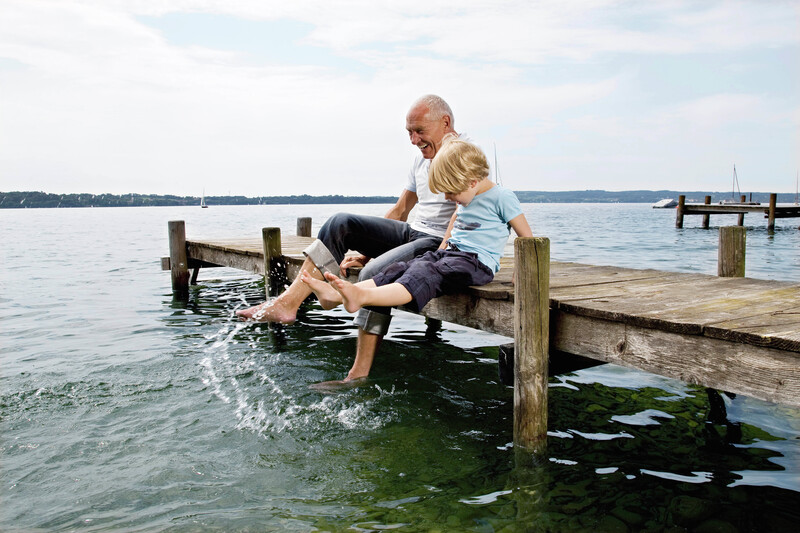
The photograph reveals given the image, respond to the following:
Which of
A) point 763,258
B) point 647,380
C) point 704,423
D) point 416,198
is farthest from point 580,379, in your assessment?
point 763,258

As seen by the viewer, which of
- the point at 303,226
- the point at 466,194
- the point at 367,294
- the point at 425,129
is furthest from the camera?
the point at 303,226

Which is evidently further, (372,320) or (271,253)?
(271,253)

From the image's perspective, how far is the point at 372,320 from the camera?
4668mm

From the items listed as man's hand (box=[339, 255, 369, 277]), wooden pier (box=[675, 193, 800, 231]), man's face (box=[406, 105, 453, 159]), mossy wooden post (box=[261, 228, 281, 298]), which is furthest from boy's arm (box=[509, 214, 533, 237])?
wooden pier (box=[675, 193, 800, 231])

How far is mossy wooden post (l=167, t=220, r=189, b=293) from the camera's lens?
34.9 feet

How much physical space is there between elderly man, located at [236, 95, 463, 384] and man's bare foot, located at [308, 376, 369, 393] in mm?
37

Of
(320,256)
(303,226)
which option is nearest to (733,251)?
(320,256)

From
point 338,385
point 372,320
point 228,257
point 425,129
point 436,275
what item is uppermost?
point 425,129

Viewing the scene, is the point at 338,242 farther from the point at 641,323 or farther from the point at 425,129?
the point at 641,323

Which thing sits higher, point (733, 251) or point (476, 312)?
point (733, 251)

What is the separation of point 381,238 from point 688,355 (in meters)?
2.80

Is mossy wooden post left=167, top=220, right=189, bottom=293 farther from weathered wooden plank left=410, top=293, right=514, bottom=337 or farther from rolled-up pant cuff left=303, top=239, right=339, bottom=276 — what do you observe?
weathered wooden plank left=410, top=293, right=514, bottom=337

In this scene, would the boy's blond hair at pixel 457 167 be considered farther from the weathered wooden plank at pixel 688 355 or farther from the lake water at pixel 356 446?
the lake water at pixel 356 446

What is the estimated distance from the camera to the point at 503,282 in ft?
15.1
